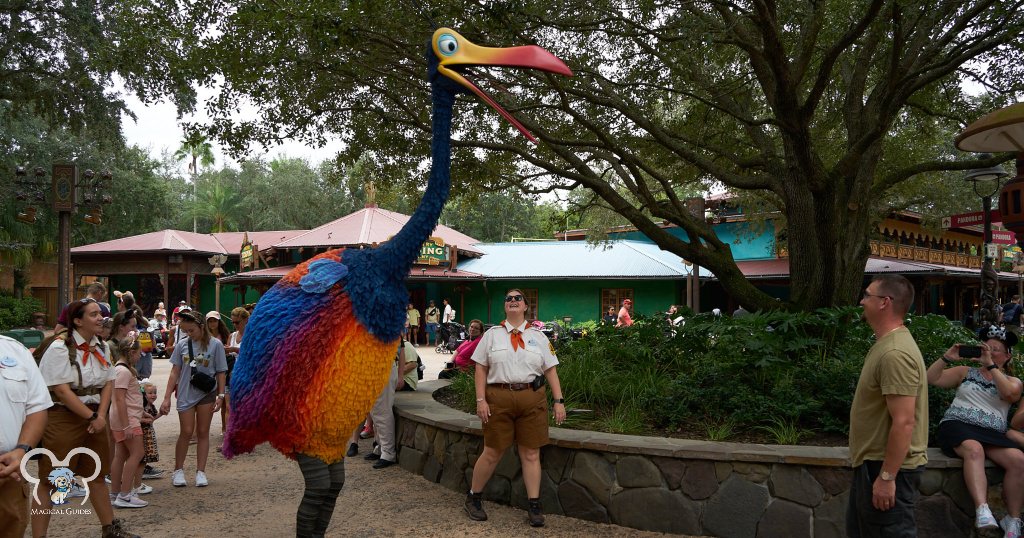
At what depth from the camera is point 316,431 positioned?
3.50m

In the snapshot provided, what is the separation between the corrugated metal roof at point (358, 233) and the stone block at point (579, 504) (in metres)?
17.8

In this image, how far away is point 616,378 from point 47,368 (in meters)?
4.44

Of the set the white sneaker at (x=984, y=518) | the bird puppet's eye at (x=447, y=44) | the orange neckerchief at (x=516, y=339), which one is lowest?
the white sneaker at (x=984, y=518)

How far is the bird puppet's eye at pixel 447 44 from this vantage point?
385 centimetres

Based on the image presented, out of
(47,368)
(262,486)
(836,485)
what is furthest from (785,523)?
(47,368)

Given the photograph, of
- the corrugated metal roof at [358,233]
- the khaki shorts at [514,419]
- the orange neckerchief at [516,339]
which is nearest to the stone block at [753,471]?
the khaki shorts at [514,419]

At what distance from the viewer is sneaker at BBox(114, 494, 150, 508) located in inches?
202

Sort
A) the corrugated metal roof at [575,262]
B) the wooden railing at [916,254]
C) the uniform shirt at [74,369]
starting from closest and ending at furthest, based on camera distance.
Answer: the uniform shirt at [74,369]
the corrugated metal roof at [575,262]
the wooden railing at [916,254]

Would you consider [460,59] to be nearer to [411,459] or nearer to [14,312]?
[411,459]

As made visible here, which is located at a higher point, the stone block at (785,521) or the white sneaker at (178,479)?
the stone block at (785,521)

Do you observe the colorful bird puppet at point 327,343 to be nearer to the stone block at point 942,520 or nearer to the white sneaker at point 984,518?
the stone block at point 942,520

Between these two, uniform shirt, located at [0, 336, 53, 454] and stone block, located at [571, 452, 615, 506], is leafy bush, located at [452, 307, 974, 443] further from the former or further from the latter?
uniform shirt, located at [0, 336, 53, 454]

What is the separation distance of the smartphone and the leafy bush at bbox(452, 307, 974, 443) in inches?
57.8

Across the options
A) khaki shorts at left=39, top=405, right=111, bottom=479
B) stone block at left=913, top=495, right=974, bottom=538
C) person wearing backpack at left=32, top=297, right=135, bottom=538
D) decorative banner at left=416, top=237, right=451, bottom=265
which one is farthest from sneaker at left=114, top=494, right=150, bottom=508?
decorative banner at left=416, top=237, right=451, bottom=265
